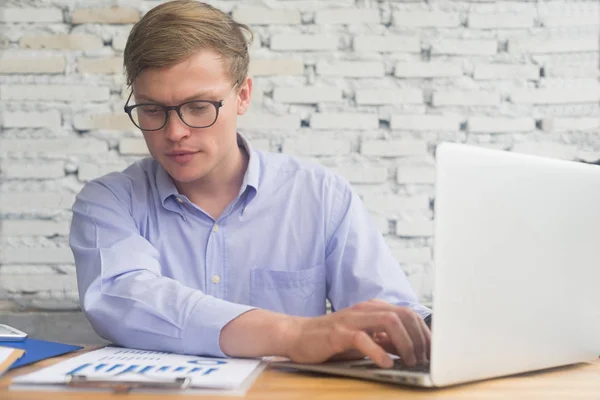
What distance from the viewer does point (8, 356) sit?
3.19 ft

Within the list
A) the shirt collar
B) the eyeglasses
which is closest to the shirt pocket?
the shirt collar

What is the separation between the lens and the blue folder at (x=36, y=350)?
1.02 meters

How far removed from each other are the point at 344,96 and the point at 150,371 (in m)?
1.49

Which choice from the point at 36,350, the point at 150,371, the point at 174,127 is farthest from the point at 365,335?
the point at 174,127

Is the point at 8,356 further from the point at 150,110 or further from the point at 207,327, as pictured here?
the point at 150,110

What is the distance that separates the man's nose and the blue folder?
48 cm

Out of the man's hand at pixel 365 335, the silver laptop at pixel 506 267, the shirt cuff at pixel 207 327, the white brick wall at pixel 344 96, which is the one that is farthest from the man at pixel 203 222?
the white brick wall at pixel 344 96

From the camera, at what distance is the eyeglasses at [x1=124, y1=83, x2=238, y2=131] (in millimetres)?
1469

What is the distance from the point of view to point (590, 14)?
226cm

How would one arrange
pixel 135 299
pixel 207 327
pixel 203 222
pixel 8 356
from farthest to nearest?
pixel 203 222
pixel 135 299
pixel 207 327
pixel 8 356

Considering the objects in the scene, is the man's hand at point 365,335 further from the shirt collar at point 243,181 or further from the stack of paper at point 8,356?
the shirt collar at point 243,181

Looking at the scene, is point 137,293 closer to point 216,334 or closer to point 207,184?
point 216,334

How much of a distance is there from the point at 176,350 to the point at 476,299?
52 cm

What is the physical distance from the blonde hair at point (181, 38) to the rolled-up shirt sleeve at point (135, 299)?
0.35m
